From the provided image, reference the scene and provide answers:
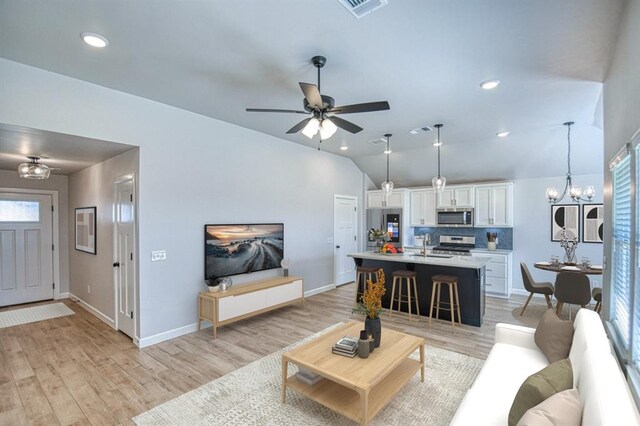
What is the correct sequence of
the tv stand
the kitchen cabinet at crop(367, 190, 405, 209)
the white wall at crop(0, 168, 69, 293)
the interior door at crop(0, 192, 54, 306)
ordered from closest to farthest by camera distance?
the tv stand < the interior door at crop(0, 192, 54, 306) < the white wall at crop(0, 168, 69, 293) < the kitchen cabinet at crop(367, 190, 405, 209)

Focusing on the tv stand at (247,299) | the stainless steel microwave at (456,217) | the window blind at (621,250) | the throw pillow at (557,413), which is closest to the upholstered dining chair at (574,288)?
the window blind at (621,250)

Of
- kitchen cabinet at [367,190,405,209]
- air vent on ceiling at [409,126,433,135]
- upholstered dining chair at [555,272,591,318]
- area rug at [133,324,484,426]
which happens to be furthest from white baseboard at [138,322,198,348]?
upholstered dining chair at [555,272,591,318]

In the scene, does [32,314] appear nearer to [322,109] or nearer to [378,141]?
[322,109]

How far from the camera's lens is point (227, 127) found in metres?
4.79

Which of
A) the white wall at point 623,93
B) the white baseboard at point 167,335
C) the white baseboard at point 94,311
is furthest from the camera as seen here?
the white baseboard at point 94,311

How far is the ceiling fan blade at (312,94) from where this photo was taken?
2412 mm

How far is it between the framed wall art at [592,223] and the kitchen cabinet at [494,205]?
1210 millimetres

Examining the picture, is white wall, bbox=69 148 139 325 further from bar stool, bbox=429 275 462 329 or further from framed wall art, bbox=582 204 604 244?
framed wall art, bbox=582 204 604 244

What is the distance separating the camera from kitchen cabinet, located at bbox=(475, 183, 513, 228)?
6.48 meters

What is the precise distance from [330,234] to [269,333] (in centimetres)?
294

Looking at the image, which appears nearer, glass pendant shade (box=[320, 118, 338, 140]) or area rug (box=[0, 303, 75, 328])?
glass pendant shade (box=[320, 118, 338, 140])

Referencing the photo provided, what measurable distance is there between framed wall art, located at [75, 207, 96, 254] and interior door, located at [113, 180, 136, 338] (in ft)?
3.67

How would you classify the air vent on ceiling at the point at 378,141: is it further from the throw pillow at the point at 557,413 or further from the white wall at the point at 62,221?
the white wall at the point at 62,221

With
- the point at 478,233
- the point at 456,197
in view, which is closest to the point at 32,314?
the point at 456,197
